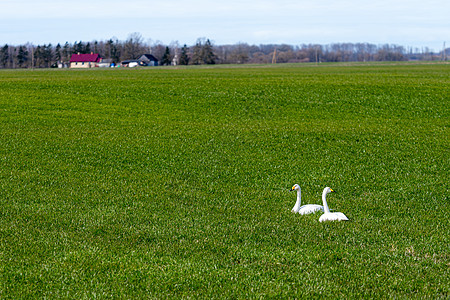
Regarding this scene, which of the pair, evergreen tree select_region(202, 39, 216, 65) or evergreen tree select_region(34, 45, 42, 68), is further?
evergreen tree select_region(34, 45, 42, 68)

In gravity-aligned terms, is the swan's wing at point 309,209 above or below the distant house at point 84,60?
below

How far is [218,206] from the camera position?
42.9ft

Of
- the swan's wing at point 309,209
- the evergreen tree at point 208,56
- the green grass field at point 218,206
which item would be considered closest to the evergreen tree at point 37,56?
the evergreen tree at point 208,56

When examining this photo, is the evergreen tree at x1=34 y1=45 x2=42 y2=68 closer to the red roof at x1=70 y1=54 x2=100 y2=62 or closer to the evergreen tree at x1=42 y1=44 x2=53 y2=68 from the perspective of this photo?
the evergreen tree at x1=42 y1=44 x2=53 y2=68

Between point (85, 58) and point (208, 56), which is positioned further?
point (85, 58)

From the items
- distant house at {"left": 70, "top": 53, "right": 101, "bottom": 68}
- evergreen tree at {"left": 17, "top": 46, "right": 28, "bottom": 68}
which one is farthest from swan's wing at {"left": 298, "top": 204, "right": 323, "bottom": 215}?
evergreen tree at {"left": 17, "top": 46, "right": 28, "bottom": 68}

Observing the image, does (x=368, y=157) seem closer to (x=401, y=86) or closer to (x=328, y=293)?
(x=328, y=293)

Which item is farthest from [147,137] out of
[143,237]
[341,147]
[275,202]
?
[143,237]

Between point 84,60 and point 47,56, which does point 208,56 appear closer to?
point 84,60

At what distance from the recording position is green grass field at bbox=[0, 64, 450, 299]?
821cm

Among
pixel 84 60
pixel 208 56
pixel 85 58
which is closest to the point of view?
pixel 208 56

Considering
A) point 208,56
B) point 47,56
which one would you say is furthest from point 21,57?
point 208,56

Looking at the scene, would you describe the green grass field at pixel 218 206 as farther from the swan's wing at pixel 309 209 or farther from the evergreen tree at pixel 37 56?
the evergreen tree at pixel 37 56

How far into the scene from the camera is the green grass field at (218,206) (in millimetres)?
8211
